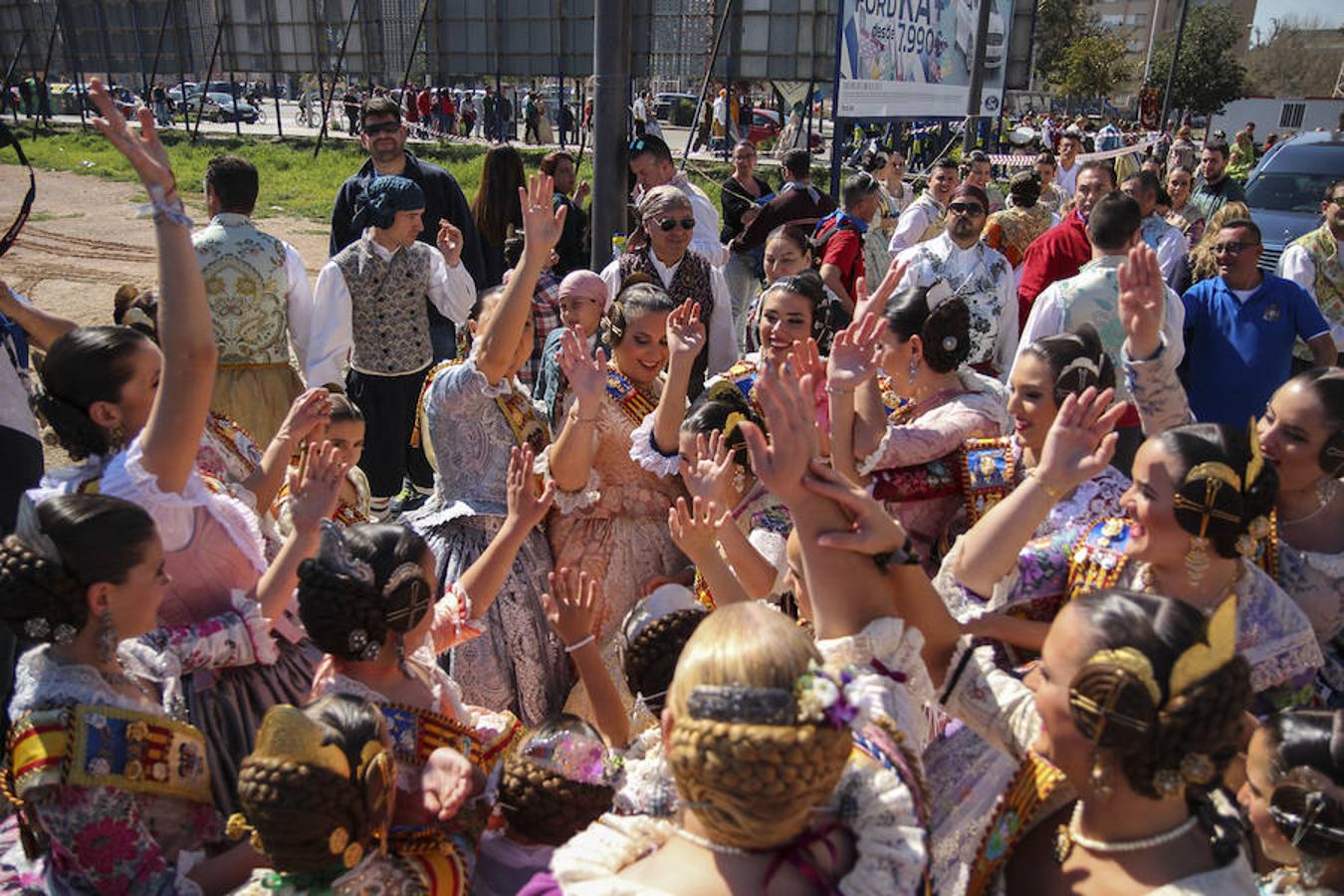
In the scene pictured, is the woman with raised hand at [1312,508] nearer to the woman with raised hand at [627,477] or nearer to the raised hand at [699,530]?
the raised hand at [699,530]

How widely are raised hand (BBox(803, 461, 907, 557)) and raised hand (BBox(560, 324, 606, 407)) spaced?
124 cm

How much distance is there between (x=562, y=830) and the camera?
6.83 feet

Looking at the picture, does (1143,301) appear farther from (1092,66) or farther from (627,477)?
(1092,66)

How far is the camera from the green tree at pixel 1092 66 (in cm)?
3972

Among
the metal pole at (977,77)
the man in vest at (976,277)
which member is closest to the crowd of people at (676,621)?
the man in vest at (976,277)

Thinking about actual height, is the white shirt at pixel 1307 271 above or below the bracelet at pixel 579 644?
above

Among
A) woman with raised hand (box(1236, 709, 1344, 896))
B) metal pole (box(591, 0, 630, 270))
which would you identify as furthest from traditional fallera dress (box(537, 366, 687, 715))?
metal pole (box(591, 0, 630, 270))

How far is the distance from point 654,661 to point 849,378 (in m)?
0.97

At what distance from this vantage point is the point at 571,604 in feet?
8.39

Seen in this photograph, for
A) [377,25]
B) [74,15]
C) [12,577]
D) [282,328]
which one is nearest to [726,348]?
[282,328]

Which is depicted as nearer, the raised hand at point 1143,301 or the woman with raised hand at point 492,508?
the raised hand at point 1143,301

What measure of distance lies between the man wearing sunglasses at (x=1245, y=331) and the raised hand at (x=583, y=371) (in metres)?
3.56

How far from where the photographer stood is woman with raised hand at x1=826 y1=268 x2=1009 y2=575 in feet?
9.03

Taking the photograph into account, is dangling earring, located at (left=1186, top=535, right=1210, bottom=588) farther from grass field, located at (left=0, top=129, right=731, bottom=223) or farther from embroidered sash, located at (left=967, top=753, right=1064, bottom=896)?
grass field, located at (left=0, top=129, right=731, bottom=223)
